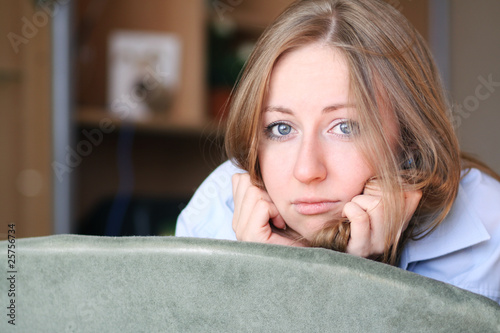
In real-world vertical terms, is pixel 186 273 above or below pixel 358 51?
below

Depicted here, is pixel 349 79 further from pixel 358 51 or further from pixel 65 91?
pixel 65 91

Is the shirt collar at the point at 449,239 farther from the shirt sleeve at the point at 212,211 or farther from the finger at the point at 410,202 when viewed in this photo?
the shirt sleeve at the point at 212,211

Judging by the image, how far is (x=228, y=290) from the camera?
1.19 ft

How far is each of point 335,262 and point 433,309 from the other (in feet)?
0.24

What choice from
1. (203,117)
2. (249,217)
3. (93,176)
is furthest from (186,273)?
(93,176)

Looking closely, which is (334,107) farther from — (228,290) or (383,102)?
(228,290)

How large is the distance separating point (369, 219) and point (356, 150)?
92 millimetres

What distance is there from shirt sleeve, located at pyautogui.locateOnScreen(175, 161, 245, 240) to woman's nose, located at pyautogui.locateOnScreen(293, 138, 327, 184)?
0.88 ft

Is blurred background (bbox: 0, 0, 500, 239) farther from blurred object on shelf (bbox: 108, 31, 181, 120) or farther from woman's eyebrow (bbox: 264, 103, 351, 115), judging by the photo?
woman's eyebrow (bbox: 264, 103, 351, 115)

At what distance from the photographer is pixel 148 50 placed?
239cm

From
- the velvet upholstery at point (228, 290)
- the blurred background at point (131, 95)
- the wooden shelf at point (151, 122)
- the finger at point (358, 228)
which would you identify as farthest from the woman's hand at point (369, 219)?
the wooden shelf at point (151, 122)

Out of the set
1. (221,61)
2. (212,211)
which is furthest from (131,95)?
(212,211)

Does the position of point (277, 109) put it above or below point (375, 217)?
above

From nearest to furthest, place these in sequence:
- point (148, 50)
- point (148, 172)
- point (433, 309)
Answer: point (433, 309) → point (148, 50) → point (148, 172)
